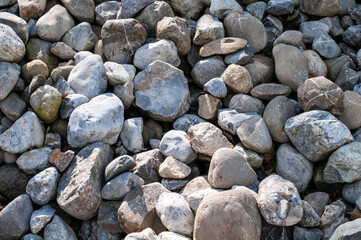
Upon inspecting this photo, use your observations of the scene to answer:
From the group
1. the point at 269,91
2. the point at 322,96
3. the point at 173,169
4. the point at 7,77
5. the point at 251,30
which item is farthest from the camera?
the point at 251,30

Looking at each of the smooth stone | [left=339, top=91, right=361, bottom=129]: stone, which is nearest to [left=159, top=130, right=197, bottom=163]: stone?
the smooth stone

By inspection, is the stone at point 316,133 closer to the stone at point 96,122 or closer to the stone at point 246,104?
the stone at point 246,104

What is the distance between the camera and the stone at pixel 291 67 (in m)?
4.43

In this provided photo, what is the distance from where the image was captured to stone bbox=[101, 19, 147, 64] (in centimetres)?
471

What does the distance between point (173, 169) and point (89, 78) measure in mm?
1514

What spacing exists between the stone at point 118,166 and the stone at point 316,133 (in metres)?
1.73

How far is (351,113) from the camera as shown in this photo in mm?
4133

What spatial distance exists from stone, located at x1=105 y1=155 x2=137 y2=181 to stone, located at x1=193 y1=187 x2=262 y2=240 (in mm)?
936

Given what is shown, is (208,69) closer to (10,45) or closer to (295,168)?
(295,168)

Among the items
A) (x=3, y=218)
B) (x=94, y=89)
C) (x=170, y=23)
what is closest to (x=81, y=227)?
(x=3, y=218)

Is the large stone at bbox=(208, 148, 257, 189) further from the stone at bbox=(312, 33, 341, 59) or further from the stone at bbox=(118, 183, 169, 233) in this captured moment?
the stone at bbox=(312, 33, 341, 59)

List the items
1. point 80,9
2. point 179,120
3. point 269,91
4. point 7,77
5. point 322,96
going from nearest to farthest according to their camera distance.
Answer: point 322,96, point 7,77, point 269,91, point 179,120, point 80,9

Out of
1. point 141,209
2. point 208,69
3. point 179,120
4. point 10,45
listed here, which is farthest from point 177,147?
point 10,45

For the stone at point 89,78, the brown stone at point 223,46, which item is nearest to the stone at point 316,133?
the brown stone at point 223,46
